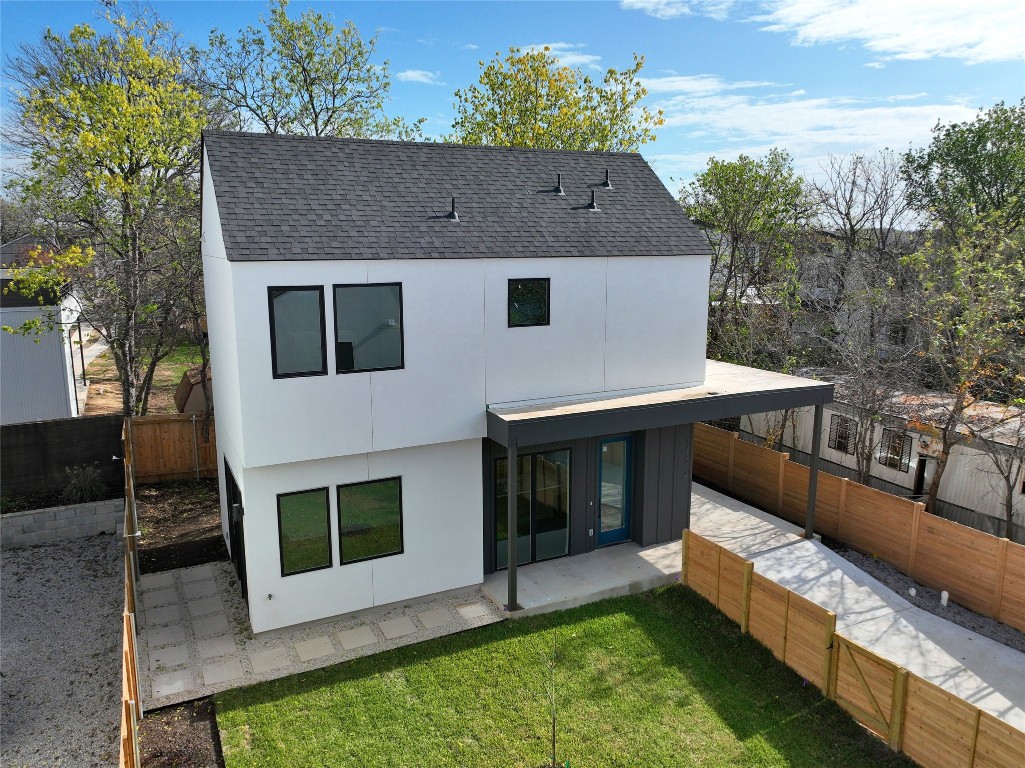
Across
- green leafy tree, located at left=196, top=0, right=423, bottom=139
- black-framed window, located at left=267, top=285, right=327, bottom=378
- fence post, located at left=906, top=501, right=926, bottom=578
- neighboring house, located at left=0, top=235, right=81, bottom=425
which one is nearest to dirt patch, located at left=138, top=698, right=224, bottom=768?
black-framed window, located at left=267, top=285, right=327, bottom=378

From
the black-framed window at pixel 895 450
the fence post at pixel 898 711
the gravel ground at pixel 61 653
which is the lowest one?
the gravel ground at pixel 61 653

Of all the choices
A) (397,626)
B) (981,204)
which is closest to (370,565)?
(397,626)

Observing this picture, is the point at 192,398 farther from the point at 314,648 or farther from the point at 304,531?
the point at 314,648

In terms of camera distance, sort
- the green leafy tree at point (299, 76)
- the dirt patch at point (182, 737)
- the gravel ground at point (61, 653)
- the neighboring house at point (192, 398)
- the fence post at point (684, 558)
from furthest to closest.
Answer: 1. the green leafy tree at point (299, 76)
2. the neighboring house at point (192, 398)
3. the fence post at point (684, 558)
4. the gravel ground at point (61, 653)
5. the dirt patch at point (182, 737)

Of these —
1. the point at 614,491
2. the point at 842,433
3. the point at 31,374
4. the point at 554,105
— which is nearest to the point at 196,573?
the point at 614,491

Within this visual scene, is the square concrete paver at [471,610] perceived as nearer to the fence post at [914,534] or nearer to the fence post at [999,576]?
the fence post at [914,534]

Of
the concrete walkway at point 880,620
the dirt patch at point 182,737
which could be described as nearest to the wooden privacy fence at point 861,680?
the concrete walkway at point 880,620
